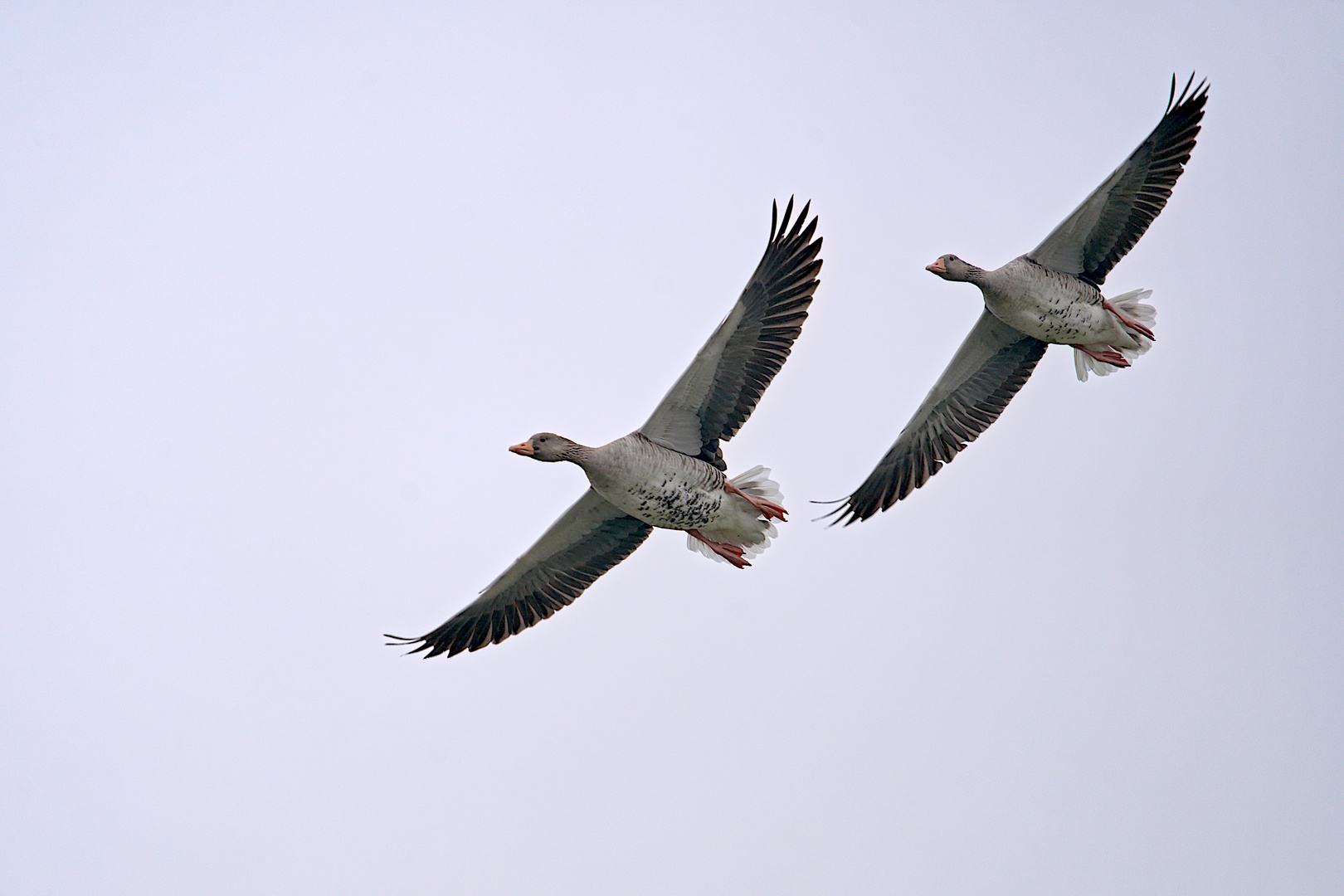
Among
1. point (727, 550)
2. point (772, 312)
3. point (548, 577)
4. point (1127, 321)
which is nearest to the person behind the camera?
point (772, 312)

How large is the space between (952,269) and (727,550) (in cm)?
391

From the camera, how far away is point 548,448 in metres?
14.7

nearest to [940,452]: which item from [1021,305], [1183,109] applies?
[1021,305]

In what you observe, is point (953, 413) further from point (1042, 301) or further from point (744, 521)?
point (744, 521)

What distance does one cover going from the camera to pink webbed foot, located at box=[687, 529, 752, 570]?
15234mm

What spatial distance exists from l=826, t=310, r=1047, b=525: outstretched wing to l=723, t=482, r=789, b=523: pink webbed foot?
2409 mm

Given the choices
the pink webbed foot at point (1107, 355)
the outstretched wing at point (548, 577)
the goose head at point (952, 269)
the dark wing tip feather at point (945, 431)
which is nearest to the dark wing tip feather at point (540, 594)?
the outstretched wing at point (548, 577)

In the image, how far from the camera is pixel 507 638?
16047mm

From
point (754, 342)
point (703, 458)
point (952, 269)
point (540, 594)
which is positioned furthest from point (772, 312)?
point (540, 594)

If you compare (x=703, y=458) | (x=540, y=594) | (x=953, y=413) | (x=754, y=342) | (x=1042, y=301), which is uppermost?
(x=1042, y=301)

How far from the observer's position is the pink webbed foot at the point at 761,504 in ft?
48.6

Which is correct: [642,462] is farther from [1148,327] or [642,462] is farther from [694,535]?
[1148,327]

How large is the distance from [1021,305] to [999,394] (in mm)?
1378

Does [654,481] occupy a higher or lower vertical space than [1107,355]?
lower
